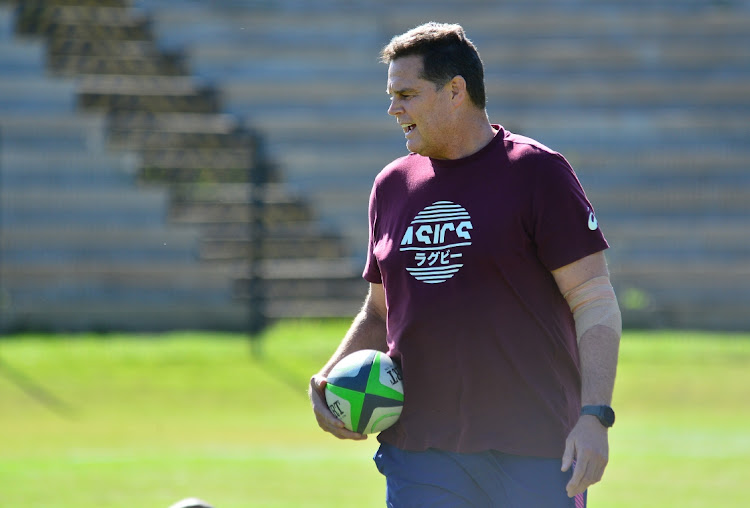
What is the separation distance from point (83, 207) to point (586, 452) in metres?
13.1

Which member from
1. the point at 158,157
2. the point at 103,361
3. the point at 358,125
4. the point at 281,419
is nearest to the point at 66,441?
the point at 281,419

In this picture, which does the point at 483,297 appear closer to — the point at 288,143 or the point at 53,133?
the point at 53,133

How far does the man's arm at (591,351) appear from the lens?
359cm

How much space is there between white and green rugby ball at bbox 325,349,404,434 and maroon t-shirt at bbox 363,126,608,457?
10cm

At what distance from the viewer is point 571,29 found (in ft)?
63.4

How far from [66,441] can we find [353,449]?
215 cm

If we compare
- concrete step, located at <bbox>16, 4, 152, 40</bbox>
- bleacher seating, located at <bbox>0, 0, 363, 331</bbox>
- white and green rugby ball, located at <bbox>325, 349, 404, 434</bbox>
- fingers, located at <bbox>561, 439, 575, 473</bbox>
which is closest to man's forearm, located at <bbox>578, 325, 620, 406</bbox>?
fingers, located at <bbox>561, 439, 575, 473</bbox>

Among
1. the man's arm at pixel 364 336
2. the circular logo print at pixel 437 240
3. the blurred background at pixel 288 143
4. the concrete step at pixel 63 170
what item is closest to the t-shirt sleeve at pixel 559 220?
the circular logo print at pixel 437 240

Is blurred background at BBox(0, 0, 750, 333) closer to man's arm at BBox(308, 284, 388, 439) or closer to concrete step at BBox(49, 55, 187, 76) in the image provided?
concrete step at BBox(49, 55, 187, 76)

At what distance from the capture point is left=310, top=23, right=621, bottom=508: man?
382cm

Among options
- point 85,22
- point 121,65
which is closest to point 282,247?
point 121,65

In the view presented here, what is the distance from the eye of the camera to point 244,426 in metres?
10.7

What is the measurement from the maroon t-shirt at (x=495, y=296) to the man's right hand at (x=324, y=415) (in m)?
0.25

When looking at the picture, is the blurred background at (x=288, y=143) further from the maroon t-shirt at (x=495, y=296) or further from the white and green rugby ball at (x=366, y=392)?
the maroon t-shirt at (x=495, y=296)
